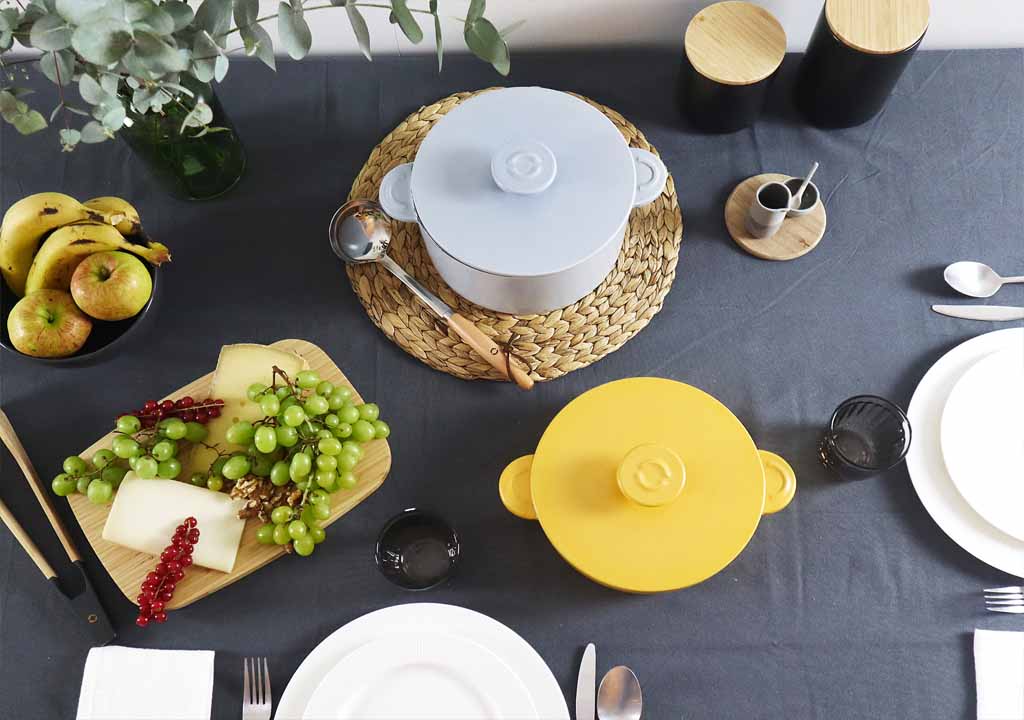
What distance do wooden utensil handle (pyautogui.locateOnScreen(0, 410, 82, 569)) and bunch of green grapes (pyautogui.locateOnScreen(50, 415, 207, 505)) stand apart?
2 cm

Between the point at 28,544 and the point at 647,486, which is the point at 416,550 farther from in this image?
the point at 28,544

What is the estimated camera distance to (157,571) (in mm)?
768

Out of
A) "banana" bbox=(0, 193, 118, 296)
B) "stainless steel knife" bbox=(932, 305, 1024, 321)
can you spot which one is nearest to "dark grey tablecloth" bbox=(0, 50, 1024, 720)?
"stainless steel knife" bbox=(932, 305, 1024, 321)

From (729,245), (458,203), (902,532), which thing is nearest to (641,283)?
(729,245)

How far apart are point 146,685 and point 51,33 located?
1.92 feet

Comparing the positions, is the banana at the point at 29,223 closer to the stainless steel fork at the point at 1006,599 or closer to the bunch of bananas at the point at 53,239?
the bunch of bananas at the point at 53,239

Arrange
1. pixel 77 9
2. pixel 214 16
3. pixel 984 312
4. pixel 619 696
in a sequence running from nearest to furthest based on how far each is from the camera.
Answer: pixel 77 9, pixel 214 16, pixel 619 696, pixel 984 312

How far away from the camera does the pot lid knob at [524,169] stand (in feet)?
2.42

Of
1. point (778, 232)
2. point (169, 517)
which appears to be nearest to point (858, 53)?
point (778, 232)

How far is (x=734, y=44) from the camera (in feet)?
2.85

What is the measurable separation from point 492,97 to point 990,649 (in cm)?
72

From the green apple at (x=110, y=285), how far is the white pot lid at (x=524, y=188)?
1.01ft

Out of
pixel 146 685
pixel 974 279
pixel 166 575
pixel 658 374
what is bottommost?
pixel 146 685

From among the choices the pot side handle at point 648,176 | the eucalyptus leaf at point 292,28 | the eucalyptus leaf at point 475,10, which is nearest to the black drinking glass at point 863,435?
the pot side handle at point 648,176
